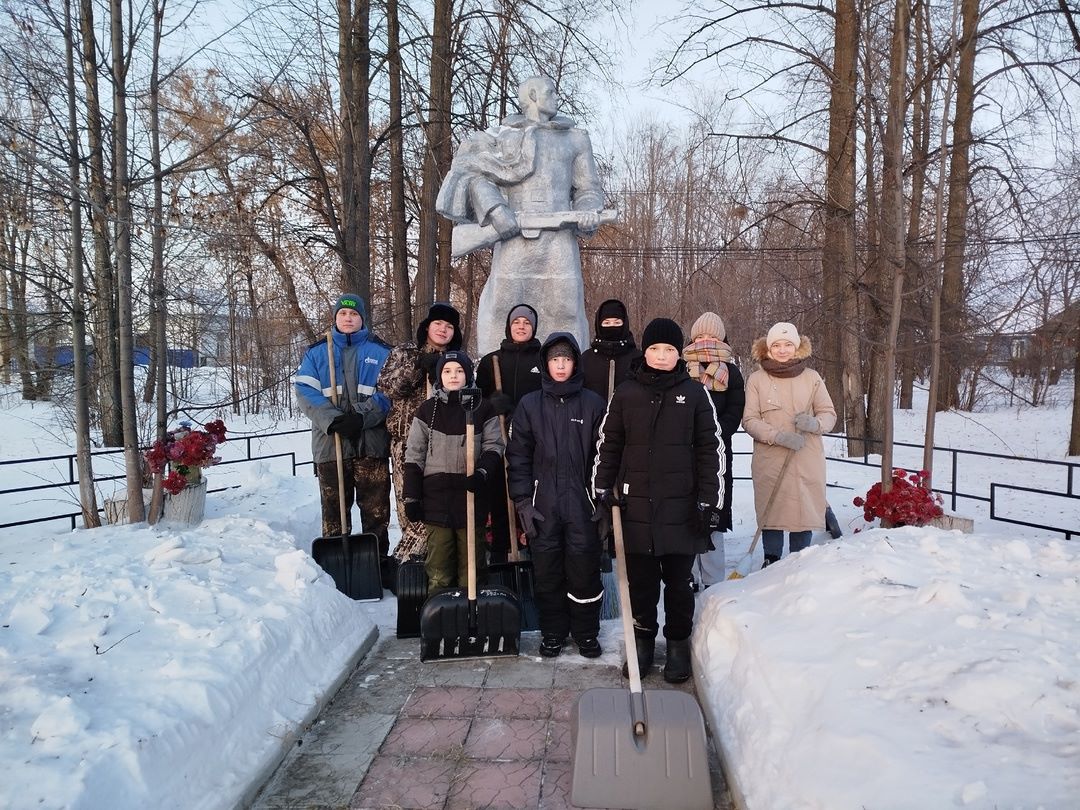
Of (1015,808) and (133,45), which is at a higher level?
(133,45)

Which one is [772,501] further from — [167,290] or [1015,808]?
[167,290]

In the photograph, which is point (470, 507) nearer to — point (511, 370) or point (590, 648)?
point (590, 648)

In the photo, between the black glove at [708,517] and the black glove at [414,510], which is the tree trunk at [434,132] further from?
the black glove at [708,517]

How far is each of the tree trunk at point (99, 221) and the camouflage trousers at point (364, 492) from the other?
246cm

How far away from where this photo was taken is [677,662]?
370 cm

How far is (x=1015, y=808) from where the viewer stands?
1857mm

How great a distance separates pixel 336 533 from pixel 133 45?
13.5 ft

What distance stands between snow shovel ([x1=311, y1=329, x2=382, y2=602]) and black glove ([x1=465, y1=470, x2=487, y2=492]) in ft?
4.30

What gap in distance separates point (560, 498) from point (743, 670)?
1261 millimetres

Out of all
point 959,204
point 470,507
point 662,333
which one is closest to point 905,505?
point 662,333

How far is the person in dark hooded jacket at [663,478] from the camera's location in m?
3.63

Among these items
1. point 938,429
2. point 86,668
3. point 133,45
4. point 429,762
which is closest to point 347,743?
point 429,762

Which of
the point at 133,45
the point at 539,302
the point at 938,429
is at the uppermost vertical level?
the point at 133,45

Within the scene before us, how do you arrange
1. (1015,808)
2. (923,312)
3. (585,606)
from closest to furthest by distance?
(1015,808) → (585,606) → (923,312)
